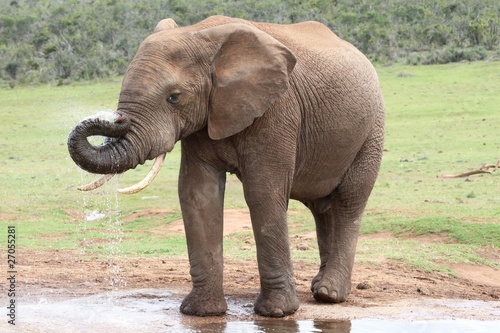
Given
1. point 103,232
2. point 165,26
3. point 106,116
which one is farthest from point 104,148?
point 103,232

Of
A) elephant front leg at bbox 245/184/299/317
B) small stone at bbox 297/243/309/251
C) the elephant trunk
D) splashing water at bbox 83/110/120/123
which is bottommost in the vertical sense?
small stone at bbox 297/243/309/251

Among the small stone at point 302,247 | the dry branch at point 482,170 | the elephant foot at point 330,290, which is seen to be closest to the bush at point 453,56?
the dry branch at point 482,170

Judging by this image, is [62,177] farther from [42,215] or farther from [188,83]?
[188,83]

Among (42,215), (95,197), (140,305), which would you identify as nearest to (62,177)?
(95,197)

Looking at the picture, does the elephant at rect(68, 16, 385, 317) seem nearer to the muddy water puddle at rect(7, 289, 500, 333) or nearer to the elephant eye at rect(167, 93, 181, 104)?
the elephant eye at rect(167, 93, 181, 104)

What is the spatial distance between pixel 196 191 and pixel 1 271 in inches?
92.8

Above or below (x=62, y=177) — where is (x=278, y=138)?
above

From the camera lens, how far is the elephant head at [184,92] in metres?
6.08

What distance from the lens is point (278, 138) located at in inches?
266

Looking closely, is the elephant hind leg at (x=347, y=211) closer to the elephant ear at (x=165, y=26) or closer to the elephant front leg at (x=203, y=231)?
the elephant front leg at (x=203, y=231)

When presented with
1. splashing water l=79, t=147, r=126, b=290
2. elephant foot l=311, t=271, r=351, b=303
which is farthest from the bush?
elephant foot l=311, t=271, r=351, b=303

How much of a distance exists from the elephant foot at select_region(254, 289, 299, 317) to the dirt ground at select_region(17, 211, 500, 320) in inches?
4.1

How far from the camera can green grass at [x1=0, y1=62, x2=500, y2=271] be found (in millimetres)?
10594

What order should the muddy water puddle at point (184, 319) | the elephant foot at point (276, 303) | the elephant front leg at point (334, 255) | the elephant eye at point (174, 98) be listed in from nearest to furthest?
the elephant eye at point (174, 98)
the muddy water puddle at point (184, 319)
the elephant foot at point (276, 303)
the elephant front leg at point (334, 255)
